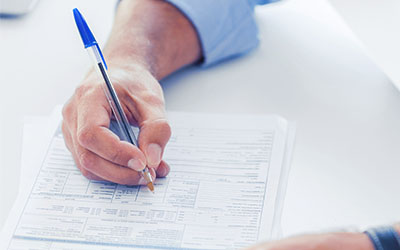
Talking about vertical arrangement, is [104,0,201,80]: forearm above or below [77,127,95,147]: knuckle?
below

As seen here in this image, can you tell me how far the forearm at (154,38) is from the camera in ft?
2.63

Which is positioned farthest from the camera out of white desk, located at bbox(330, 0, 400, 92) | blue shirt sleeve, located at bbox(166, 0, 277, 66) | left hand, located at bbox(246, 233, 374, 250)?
blue shirt sleeve, located at bbox(166, 0, 277, 66)

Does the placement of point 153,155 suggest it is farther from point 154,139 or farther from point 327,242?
point 327,242

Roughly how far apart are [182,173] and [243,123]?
10 cm

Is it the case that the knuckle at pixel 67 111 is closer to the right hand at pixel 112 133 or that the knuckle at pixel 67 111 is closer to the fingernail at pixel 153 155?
the right hand at pixel 112 133

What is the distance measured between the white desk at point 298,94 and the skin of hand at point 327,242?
132 millimetres

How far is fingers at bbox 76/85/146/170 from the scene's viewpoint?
640 mm

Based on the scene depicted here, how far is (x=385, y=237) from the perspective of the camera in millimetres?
467

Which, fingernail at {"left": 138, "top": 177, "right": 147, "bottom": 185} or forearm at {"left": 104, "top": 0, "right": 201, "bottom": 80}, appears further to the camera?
forearm at {"left": 104, "top": 0, "right": 201, "bottom": 80}

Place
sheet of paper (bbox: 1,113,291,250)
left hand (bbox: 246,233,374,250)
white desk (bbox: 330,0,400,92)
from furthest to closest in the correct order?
white desk (bbox: 330,0,400,92), sheet of paper (bbox: 1,113,291,250), left hand (bbox: 246,233,374,250)

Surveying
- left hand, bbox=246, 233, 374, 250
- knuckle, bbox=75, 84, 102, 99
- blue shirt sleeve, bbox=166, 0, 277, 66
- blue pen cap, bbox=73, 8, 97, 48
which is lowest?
blue shirt sleeve, bbox=166, 0, 277, 66

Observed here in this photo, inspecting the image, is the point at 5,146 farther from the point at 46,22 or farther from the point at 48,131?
the point at 46,22

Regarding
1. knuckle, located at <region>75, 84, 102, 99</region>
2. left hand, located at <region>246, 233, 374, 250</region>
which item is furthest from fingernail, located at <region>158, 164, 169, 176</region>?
left hand, located at <region>246, 233, 374, 250</region>

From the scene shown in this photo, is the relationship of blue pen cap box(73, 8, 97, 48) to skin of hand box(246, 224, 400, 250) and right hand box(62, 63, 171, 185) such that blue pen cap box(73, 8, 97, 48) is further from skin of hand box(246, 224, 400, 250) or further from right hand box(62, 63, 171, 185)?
skin of hand box(246, 224, 400, 250)
